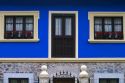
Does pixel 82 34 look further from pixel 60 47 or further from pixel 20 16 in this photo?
pixel 20 16

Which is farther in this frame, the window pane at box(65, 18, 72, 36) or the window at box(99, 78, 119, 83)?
the window pane at box(65, 18, 72, 36)

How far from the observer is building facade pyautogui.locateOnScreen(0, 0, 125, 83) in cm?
2519

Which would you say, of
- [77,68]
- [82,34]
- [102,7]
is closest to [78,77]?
[77,68]

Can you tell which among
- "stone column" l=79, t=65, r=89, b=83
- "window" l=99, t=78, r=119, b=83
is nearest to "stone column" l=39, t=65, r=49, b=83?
"stone column" l=79, t=65, r=89, b=83

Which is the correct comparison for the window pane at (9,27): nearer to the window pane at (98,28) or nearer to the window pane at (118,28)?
the window pane at (98,28)

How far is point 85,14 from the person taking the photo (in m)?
25.6

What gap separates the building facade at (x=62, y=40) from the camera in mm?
25188

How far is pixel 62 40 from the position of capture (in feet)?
83.8

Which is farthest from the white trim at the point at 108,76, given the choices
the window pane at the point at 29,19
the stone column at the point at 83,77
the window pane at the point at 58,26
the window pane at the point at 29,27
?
the window pane at the point at 29,19

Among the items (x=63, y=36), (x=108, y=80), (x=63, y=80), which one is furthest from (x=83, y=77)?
(x=63, y=36)

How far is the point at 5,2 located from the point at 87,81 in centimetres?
581

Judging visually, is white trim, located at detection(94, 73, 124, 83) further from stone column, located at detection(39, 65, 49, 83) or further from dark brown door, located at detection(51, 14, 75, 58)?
stone column, located at detection(39, 65, 49, 83)

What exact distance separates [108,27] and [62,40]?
2.44 meters

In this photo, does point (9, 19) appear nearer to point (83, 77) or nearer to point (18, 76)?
point (18, 76)
